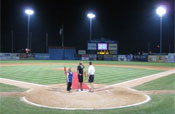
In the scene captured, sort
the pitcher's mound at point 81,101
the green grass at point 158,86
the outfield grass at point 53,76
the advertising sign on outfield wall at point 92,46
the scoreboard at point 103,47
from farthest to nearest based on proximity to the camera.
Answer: the advertising sign on outfield wall at point 92,46
the scoreboard at point 103,47
the outfield grass at point 53,76
the green grass at point 158,86
the pitcher's mound at point 81,101

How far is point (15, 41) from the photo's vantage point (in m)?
62.4

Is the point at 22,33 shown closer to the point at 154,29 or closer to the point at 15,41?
the point at 15,41

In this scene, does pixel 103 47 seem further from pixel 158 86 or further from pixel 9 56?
pixel 158 86

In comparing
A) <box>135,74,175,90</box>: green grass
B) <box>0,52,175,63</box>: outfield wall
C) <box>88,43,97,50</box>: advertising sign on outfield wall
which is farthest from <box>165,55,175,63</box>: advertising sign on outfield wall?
<box>135,74,175,90</box>: green grass

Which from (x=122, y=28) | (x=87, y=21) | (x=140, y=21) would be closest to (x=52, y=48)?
(x=87, y=21)

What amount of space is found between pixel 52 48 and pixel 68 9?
16667mm

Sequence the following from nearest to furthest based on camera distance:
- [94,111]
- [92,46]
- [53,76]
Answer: [94,111], [53,76], [92,46]

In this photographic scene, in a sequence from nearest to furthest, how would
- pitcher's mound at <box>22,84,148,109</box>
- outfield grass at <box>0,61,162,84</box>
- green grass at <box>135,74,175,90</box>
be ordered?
1. pitcher's mound at <box>22,84,148,109</box>
2. green grass at <box>135,74,175,90</box>
3. outfield grass at <box>0,61,162,84</box>

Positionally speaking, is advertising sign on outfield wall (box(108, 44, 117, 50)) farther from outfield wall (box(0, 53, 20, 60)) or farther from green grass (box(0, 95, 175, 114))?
green grass (box(0, 95, 175, 114))

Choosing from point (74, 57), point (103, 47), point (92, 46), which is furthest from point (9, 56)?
point (103, 47)

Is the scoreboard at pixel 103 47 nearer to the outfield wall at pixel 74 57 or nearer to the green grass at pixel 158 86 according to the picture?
the outfield wall at pixel 74 57

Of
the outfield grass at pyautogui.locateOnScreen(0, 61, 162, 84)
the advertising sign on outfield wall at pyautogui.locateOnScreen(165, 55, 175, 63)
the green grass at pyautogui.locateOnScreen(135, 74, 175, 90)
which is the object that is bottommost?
the green grass at pyautogui.locateOnScreen(135, 74, 175, 90)

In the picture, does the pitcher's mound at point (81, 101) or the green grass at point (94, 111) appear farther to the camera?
the pitcher's mound at point (81, 101)

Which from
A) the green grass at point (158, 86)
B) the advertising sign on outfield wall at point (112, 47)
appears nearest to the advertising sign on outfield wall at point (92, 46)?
the advertising sign on outfield wall at point (112, 47)
